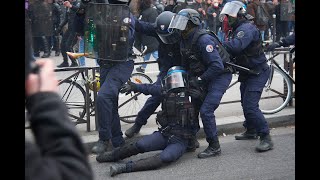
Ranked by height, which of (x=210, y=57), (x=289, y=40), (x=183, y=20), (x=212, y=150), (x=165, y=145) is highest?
(x=183, y=20)

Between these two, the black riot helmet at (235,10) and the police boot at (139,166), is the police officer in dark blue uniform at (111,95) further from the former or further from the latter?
the black riot helmet at (235,10)

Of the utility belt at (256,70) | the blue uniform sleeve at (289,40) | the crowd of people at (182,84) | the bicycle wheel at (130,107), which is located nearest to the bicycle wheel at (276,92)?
the blue uniform sleeve at (289,40)

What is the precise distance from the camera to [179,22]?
567 cm

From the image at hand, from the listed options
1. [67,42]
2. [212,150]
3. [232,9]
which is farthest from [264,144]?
[67,42]

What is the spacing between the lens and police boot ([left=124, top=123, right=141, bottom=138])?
6.43 meters

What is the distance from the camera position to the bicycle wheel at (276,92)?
7.66 meters

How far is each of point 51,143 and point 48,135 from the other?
0.03 meters

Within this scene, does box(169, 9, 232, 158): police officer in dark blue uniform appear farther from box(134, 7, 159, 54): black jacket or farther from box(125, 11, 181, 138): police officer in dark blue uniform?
box(134, 7, 159, 54): black jacket

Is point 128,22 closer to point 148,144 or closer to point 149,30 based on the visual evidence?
point 149,30

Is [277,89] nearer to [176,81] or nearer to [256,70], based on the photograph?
[256,70]

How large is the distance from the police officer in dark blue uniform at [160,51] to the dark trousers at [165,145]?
0.70 meters

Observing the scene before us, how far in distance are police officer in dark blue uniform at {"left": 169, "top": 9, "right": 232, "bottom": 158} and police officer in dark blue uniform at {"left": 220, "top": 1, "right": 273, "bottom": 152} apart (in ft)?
1.04

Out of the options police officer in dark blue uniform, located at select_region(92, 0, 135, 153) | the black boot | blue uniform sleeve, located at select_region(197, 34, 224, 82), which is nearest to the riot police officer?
police officer in dark blue uniform, located at select_region(92, 0, 135, 153)
